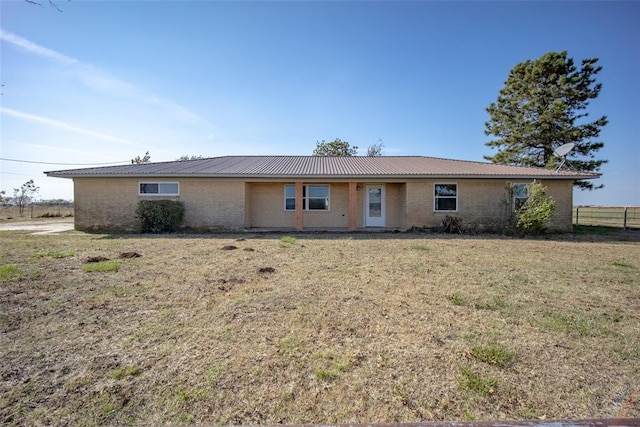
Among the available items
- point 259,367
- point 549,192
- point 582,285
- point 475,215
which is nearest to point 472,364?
A: point 259,367

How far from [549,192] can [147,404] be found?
17.2 m

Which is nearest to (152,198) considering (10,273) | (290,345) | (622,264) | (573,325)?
(10,273)

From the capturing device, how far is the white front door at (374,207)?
52.2 feet

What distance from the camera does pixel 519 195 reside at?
47.4ft

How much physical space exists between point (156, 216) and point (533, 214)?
1555 cm

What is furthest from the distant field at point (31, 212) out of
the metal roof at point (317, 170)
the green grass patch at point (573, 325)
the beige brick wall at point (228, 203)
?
the green grass patch at point (573, 325)

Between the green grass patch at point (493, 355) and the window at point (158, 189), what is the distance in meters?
13.9

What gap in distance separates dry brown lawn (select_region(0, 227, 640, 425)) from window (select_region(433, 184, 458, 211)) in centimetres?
769

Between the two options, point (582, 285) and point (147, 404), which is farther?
point (582, 285)

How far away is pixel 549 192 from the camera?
578 inches

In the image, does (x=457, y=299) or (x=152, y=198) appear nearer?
(x=457, y=299)

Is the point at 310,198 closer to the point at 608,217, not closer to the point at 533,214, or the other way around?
the point at 533,214

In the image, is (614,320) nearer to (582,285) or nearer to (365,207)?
(582,285)

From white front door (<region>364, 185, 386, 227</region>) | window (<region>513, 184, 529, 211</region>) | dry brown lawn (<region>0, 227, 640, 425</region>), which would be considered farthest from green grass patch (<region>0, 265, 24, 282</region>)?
window (<region>513, 184, 529, 211</region>)
